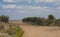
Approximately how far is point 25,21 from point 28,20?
113cm

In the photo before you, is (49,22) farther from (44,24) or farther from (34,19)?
(34,19)

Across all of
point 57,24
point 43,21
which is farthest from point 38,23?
point 57,24

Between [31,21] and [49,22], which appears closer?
[49,22]

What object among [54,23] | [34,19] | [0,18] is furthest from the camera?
[34,19]

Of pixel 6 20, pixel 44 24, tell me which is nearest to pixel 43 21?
pixel 44 24

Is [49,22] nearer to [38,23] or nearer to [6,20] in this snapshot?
[38,23]

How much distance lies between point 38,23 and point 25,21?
26.9 ft

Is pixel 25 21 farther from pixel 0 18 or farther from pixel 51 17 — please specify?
pixel 0 18

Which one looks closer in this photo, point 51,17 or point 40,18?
point 40,18

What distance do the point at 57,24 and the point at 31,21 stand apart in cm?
1201

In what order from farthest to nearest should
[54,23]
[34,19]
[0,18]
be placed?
1. [34,19]
2. [54,23]
3. [0,18]

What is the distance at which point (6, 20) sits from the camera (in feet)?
218

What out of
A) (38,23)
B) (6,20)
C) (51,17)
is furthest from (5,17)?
(51,17)

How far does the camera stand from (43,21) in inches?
2854
